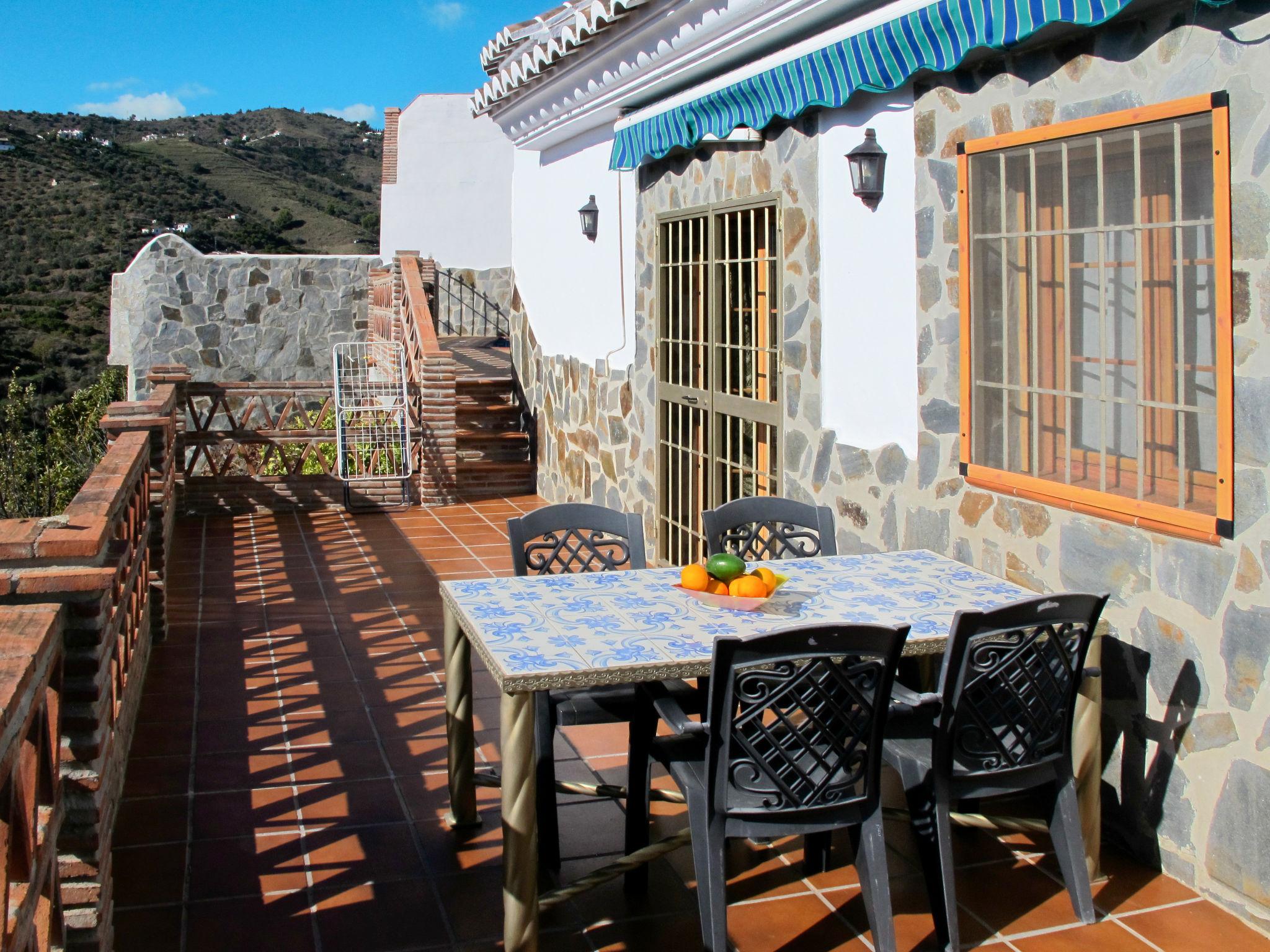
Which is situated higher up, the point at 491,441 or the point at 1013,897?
the point at 491,441

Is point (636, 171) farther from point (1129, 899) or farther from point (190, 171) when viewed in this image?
point (190, 171)

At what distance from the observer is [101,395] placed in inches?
682

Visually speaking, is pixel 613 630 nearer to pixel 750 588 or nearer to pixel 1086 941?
pixel 750 588

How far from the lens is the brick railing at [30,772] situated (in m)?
2.30

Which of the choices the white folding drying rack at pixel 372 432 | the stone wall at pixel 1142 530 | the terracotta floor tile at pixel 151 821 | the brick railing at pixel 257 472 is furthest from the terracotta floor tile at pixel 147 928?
the white folding drying rack at pixel 372 432

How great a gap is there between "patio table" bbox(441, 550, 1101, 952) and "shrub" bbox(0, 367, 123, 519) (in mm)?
8275

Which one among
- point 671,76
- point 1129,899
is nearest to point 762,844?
point 1129,899

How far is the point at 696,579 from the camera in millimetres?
4129

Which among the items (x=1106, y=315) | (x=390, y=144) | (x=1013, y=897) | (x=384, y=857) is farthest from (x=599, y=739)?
(x=390, y=144)

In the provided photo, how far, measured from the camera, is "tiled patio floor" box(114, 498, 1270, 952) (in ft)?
12.5

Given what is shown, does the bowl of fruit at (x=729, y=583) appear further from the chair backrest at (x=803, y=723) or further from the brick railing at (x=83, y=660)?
the brick railing at (x=83, y=660)

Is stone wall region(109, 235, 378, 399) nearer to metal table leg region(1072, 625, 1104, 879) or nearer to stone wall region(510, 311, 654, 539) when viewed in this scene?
stone wall region(510, 311, 654, 539)

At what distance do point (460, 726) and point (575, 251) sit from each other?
6.83 metres

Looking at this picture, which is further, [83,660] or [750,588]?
[750,588]
